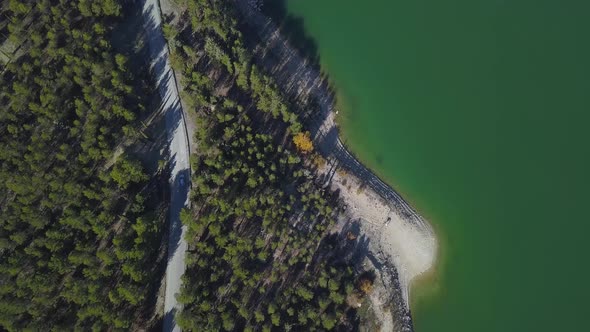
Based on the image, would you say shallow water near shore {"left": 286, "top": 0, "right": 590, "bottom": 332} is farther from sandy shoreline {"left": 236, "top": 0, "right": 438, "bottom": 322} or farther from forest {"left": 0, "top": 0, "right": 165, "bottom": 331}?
forest {"left": 0, "top": 0, "right": 165, "bottom": 331}

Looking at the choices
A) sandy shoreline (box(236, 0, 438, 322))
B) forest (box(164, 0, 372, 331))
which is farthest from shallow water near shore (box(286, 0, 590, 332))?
forest (box(164, 0, 372, 331))

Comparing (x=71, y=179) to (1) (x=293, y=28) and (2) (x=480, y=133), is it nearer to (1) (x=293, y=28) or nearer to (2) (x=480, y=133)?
(1) (x=293, y=28)

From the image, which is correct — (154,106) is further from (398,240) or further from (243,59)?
(398,240)

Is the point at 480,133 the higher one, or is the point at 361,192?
the point at 480,133

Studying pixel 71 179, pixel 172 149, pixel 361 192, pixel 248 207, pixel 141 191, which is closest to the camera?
pixel 71 179

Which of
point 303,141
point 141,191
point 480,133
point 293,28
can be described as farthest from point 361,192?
point 141,191

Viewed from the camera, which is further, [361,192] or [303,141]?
[361,192]

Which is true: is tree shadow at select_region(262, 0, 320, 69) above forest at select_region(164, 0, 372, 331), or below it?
above
